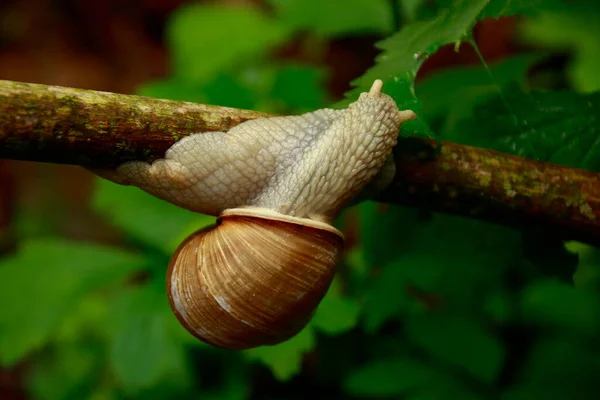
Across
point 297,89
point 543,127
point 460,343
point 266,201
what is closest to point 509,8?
point 543,127

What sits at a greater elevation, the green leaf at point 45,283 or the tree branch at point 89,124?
the tree branch at point 89,124

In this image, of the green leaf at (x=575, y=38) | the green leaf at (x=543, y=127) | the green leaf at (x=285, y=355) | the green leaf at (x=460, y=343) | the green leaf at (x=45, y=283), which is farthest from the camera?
the green leaf at (x=575, y=38)

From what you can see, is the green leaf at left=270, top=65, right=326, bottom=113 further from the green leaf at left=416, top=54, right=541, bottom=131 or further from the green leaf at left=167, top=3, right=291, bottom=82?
the green leaf at left=167, top=3, right=291, bottom=82

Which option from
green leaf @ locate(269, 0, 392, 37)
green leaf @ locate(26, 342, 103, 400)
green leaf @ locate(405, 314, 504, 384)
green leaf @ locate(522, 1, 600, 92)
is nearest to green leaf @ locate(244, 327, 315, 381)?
green leaf @ locate(405, 314, 504, 384)

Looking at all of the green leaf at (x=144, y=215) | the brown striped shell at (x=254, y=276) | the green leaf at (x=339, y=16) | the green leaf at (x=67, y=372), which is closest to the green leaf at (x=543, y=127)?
the brown striped shell at (x=254, y=276)

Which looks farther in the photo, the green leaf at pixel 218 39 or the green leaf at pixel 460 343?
the green leaf at pixel 218 39

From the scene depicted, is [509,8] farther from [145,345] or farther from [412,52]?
[145,345]

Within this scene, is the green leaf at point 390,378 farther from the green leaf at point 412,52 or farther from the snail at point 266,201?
the green leaf at point 412,52
